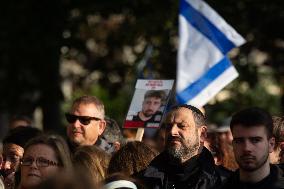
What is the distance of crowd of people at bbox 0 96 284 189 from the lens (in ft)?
19.0

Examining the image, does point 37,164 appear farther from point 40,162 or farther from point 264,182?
point 264,182

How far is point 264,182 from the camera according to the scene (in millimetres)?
5785

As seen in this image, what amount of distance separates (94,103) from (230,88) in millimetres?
7799

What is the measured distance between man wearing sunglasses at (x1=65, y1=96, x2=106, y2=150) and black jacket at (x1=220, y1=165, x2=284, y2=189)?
3.03m

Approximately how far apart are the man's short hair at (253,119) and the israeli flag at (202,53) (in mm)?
4239

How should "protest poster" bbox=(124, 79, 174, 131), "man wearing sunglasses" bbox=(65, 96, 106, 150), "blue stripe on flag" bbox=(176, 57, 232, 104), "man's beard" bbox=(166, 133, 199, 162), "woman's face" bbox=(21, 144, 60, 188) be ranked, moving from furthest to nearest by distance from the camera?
"blue stripe on flag" bbox=(176, 57, 232, 104)
"protest poster" bbox=(124, 79, 174, 131)
"man wearing sunglasses" bbox=(65, 96, 106, 150)
"man's beard" bbox=(166, 133, 199, 162)
"woman's face" bbox=(21, 144, 60, 188)

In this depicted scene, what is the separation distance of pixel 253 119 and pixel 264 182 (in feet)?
1.29

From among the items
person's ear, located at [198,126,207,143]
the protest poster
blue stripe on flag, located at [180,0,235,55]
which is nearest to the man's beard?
person's ear, located at [198,126,207,143]

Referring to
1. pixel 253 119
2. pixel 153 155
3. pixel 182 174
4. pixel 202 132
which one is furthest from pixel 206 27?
pixel 253 119

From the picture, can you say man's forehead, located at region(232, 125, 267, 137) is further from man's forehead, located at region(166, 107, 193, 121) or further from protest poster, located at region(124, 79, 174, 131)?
protest poster, located at region(124, 79, 174, 131)

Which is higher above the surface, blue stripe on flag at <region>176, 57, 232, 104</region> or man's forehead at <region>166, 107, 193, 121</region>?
blue stripe on flag at <region>176, 57, 232, 104</region>

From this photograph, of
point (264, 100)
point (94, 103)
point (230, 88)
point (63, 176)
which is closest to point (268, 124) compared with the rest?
point (63, 176)

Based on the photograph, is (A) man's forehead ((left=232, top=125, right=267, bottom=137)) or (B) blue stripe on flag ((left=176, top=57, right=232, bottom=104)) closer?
(A) man's forehead ((left=232, top=125, right=267, bottom=137))

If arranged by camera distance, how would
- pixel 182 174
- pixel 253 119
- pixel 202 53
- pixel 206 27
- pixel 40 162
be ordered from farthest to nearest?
1. pixel 206 27
2. pixel 202 53
3. pixel 182 174
4. pixel 40 162
5. pixel 253 119
